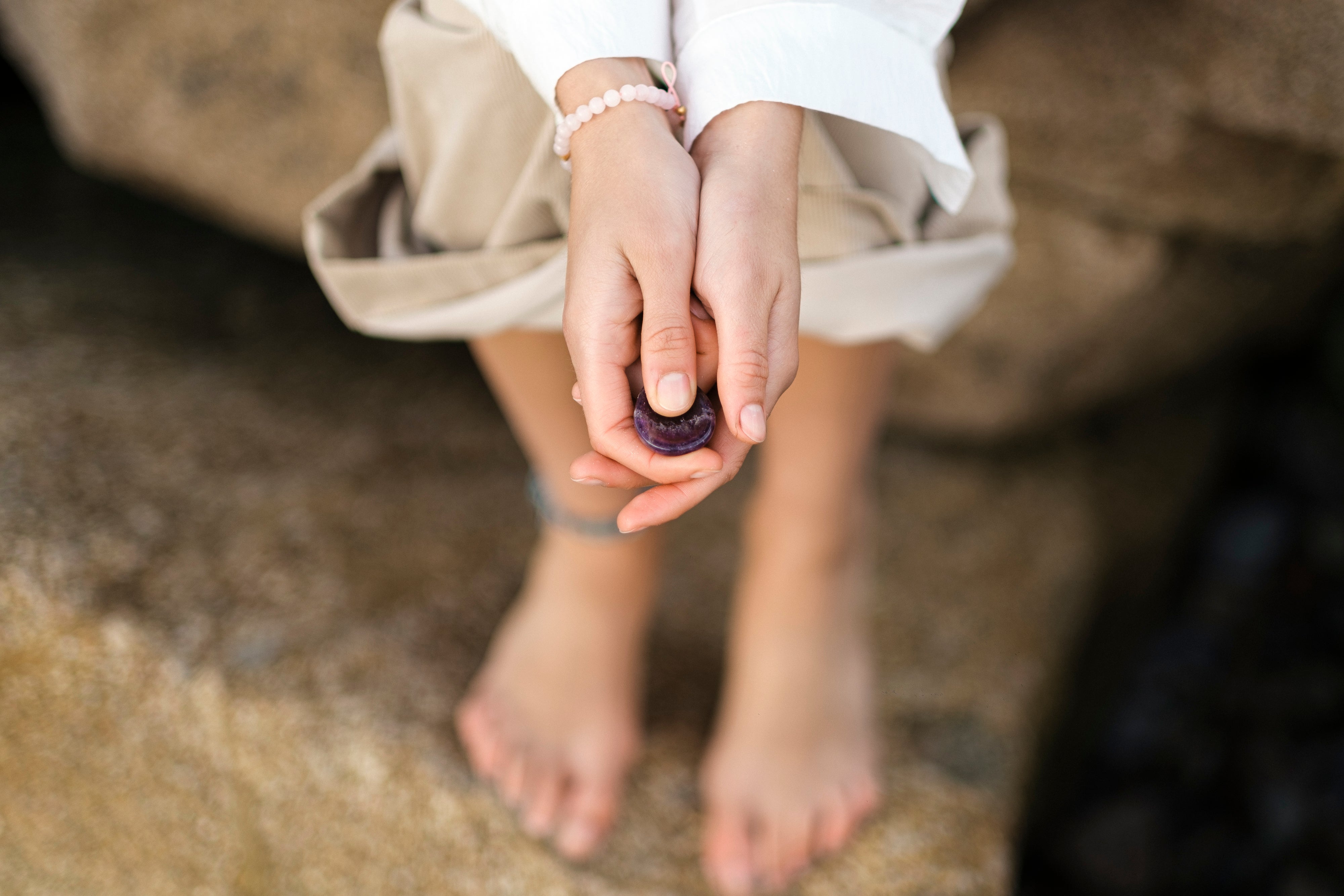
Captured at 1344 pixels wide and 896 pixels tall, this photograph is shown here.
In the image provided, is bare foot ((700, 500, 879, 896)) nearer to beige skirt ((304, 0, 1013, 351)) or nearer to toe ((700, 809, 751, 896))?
toe ((700, 809, 751, 896))

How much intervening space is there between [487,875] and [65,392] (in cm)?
75

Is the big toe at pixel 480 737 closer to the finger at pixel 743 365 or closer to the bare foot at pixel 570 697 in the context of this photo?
the bare foot at pixel 570 697

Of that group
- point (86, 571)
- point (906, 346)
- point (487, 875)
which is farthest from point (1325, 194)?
point (86, 571)

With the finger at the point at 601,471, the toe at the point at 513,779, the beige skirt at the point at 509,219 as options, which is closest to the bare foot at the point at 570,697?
the toe at the point at 513,779

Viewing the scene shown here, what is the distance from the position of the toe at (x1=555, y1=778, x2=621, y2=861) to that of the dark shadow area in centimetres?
56

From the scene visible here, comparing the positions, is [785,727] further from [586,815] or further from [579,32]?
[579,32]

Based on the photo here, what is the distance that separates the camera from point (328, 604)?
39.6 inches

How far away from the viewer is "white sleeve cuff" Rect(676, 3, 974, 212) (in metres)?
0.53

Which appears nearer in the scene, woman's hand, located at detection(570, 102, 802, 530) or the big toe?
woman's hand, located at detection(570, 102, 802, 530)

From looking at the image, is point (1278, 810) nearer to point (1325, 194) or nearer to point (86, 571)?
point (1325, 194)

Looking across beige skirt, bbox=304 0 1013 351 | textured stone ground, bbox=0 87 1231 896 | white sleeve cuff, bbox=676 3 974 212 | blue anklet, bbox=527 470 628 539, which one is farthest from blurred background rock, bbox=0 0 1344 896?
white sleeve cuff, bbox=676 3 974 212

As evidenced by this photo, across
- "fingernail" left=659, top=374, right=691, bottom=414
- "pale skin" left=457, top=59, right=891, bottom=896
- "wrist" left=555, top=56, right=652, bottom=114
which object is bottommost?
"pale skin" left=457, top=59, right=891, bottom=896

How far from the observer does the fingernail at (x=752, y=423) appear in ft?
1.46

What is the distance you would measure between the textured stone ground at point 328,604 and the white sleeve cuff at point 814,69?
2.20ft
